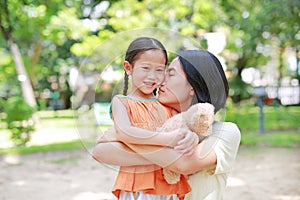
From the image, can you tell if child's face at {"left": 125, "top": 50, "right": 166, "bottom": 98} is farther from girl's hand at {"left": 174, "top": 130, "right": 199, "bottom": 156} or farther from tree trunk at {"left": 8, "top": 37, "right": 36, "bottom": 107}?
tree trunk at {"left": 8, "top": 37, "right": 36, "bottom": 107}

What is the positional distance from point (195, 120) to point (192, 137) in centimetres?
4

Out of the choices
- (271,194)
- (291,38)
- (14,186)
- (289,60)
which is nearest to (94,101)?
(271,194)

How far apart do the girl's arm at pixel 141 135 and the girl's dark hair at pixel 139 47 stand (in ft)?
0.39

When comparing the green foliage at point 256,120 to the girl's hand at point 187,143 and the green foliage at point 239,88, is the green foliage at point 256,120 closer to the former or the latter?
the green foliage at point 239,88

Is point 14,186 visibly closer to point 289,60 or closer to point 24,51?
point 24,51

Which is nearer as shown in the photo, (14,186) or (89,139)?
(89,139)

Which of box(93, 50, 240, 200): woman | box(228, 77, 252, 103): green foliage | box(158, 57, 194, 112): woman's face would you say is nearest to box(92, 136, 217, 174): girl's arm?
box(93, 50, 240, 200): woman

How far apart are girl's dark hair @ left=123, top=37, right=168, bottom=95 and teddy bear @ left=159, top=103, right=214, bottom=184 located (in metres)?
0.16

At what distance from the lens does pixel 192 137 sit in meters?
1.10

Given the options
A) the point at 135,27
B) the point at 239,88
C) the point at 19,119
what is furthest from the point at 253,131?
the point at 239,88

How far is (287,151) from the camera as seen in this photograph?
7.97 meters

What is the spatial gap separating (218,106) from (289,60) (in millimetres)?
23049

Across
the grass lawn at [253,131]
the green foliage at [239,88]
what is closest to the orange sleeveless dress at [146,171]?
the grass lawn at [253,131]

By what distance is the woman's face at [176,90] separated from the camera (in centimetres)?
115
